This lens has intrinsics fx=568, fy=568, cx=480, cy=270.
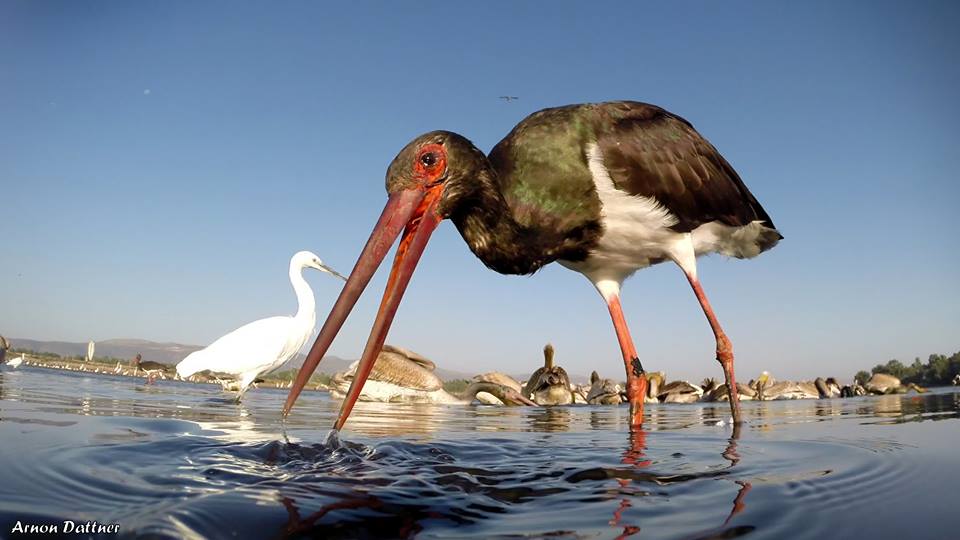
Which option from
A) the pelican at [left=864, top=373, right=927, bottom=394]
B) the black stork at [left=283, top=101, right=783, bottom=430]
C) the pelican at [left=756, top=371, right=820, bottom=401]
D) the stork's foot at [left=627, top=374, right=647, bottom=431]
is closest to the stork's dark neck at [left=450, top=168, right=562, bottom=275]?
the black stork at [left=283, top=101, right=783, bottom=430]

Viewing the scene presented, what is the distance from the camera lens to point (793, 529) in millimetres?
1536

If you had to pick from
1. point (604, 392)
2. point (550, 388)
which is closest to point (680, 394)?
point (604, 392)

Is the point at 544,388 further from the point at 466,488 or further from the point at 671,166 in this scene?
the point at 466,488

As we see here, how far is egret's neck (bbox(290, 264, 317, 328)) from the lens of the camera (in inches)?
508

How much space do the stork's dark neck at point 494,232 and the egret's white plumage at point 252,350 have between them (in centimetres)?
807

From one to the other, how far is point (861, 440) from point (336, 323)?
3.59 meters

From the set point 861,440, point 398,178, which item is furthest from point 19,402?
point 861,440

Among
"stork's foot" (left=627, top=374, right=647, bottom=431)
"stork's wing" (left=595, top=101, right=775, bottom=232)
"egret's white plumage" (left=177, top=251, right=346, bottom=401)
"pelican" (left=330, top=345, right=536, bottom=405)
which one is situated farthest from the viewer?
"pelican" (left=330, top=345, right=536, bottom=405)

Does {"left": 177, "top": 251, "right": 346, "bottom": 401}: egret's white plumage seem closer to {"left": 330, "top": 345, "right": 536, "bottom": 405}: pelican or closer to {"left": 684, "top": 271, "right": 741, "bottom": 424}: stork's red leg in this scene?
{"left": 330, "top": 345, "right": 536, "bottom": 405}: pelican

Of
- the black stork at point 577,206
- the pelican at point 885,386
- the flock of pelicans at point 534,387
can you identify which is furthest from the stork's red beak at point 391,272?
the pelican at point 885,386

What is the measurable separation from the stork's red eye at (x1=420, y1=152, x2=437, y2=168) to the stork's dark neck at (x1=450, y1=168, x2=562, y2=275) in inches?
18.2

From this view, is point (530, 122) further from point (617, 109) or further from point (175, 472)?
point (175, 472)

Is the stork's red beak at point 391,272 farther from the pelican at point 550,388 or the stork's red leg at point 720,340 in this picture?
the pelican at point 550,388

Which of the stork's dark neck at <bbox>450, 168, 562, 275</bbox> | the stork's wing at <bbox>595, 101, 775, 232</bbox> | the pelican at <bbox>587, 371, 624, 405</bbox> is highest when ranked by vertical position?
the stork's wing at <bbox>595, 101, 775, 232</bbox>
